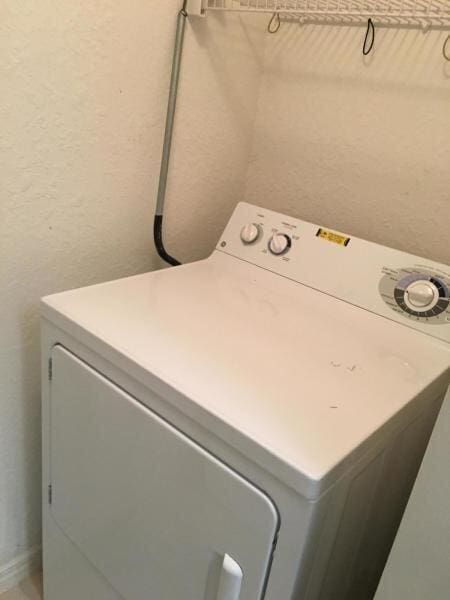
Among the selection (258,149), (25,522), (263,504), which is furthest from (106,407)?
(258,149)

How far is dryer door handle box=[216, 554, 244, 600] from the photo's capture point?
0.77m

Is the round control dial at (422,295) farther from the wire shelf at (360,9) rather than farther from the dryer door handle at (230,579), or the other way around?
the dryer door handle at (230,579)

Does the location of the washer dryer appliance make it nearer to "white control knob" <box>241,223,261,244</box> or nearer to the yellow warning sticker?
the yellow warning sticker

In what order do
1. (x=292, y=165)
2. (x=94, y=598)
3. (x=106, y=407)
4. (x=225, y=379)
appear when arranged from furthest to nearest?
(x=292, y=165) → (x=94, y=598) → (x=106, y=407) → (x=225, y=379)

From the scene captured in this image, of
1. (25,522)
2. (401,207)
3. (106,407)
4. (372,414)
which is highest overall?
(401,207)

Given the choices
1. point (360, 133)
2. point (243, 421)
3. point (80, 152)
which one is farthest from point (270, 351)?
point (360, 133)

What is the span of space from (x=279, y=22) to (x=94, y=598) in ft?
5.40

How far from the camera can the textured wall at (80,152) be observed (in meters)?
1.04

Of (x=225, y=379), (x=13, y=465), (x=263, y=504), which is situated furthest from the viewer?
(x=13, y=465)

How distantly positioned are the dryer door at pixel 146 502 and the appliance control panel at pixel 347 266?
62 cm

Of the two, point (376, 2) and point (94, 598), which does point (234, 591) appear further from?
point (376, 2)

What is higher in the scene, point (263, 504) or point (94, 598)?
point (263, 504)

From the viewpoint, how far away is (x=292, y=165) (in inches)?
61.0

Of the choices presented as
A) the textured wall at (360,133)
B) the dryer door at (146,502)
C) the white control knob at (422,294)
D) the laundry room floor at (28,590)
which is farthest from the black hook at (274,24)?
the laundry room floor at (28,590)
